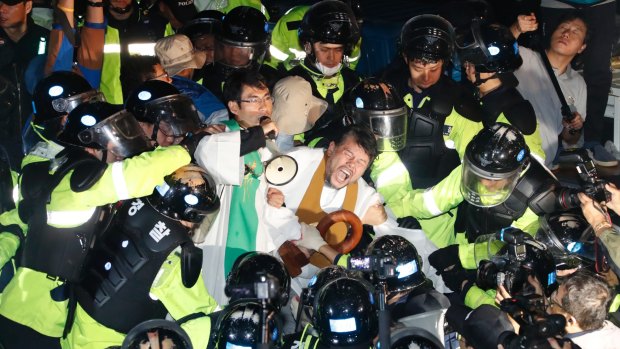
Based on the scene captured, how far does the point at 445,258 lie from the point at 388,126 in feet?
3.21

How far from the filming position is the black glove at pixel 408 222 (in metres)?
7.56

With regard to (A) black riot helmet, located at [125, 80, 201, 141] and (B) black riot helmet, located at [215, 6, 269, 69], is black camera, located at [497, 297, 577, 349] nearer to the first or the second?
(A) black riot helmet, located at [125, 80, 201, 141]

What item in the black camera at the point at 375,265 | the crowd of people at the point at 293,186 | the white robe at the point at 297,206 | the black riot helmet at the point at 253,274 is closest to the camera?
the black camera at the point at 375,265

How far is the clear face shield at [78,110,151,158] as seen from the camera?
6289 millimetres

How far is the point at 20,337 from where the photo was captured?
643 centimetres

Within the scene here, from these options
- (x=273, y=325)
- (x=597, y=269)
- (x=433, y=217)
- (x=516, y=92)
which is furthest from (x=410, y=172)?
(x=273, y=325)

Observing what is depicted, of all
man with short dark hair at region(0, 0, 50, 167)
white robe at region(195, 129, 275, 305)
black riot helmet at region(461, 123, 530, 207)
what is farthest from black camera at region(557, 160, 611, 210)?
man with short dark hair at region(0, 0, 50, 167)

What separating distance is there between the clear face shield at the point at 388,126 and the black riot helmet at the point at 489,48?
874mm

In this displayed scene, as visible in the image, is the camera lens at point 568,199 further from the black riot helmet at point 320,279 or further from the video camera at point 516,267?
the black riot helmet at point 320,279

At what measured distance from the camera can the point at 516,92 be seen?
307 inches

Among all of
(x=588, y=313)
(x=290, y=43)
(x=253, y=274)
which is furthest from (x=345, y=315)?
(x=290, y=43)

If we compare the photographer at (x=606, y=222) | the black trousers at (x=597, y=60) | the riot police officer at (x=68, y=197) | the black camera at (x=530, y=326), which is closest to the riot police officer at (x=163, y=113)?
the riot police officer at (x=68, y=197)

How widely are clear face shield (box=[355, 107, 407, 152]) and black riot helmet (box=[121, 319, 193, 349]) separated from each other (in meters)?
2.16

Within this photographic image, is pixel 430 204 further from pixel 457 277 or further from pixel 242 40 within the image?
pixel 242 40
